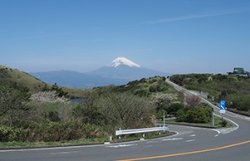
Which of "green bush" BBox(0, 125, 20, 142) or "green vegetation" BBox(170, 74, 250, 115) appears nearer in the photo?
"green bush" BBox(0, 125, 20, 142)

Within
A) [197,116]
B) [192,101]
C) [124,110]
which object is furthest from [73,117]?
[192,101]

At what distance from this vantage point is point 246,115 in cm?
7794

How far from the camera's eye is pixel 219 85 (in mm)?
134250

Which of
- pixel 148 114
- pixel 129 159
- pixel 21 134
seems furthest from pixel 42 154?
pixel 148 114

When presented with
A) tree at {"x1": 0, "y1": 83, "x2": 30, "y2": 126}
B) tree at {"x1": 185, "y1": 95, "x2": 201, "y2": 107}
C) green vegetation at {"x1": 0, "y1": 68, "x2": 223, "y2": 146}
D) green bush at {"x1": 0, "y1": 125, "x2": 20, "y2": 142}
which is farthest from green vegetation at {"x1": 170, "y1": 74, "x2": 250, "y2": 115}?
green bush at {"x1": 0, "y1": 125, "x2": 20, "y2": 142}

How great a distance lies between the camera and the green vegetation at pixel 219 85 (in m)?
96.5

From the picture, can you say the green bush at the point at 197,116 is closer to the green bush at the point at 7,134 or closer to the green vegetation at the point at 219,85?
the green vegetation at the point at 219,85

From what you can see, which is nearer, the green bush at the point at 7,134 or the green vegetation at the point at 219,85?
the green bush at the point at 7,134

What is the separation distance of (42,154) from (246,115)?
64083mm

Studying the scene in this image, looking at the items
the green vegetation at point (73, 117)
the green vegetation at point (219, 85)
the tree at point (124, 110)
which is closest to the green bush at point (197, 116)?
the green vegetation at point (73, 117)

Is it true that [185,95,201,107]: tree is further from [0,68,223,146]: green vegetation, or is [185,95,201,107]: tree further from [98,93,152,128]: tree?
[98,93,152,128]: tree

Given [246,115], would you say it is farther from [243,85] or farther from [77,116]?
[243,85]

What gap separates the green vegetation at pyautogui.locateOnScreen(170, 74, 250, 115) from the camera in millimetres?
96512

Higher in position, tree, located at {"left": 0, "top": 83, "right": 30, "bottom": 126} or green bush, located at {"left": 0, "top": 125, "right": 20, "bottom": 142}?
tree, located at {"left": 0, "top": 83, "right": 30, "bottom": 126}
